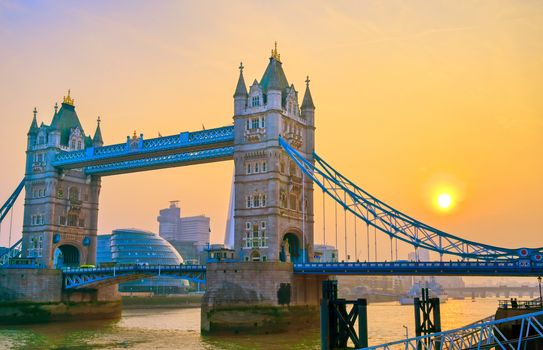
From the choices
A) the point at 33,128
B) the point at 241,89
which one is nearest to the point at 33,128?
the point at 33,128

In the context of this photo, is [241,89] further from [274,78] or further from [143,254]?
[143,254]

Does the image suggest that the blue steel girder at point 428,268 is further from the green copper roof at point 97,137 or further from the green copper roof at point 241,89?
the green copper roof at point 97,137

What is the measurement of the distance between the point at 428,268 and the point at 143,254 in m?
126

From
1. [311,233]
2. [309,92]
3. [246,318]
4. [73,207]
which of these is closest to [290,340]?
[246,318]

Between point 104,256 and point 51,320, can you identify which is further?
point 104,256

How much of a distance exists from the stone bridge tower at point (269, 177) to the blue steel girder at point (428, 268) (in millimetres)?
7855

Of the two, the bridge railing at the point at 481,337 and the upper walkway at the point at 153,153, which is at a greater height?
the upper walkway at the point at 153,153

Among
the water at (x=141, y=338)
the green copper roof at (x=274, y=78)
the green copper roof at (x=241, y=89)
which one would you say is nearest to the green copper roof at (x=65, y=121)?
the water at (x=141, y=338)

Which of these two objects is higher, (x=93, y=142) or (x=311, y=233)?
(x=93, y=142)

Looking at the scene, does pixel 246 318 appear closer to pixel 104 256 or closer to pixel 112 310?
pixel 112 310

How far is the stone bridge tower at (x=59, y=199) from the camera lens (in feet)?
343

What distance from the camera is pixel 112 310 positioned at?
353 ft

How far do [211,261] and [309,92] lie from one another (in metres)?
28.6

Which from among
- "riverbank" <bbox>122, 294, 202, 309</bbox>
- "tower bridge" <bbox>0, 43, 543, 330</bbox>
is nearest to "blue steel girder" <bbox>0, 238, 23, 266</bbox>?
"tower bridge" <bbox>0, 43, 543, 330</bbox>
